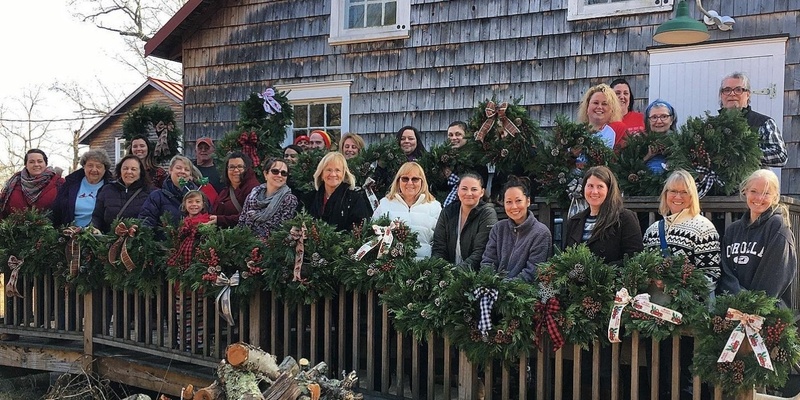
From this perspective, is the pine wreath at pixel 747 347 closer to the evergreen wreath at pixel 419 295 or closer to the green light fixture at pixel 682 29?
the evergreen wreath at pixel 419 295

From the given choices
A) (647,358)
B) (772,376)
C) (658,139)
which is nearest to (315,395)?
(647,358)

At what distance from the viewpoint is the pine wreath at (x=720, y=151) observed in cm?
438

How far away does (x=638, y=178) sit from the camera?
4797 millimetres

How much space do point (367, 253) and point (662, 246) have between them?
1.70m

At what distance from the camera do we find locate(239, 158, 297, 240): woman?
5.26 meters

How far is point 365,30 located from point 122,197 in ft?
12.1

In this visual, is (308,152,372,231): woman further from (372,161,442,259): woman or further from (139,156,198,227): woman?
(139,156,198,227): woman

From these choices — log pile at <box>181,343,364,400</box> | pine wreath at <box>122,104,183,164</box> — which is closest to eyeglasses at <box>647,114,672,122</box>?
log pile at <box>181,343,364,400</box>

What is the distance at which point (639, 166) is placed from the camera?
4.84 metres

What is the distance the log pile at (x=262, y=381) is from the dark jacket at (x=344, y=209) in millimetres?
1093

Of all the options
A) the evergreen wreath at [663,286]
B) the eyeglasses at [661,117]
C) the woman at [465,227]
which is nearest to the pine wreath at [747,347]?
the evergreen wreath at [663,286]

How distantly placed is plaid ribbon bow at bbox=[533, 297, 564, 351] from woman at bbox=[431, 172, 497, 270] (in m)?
0.62

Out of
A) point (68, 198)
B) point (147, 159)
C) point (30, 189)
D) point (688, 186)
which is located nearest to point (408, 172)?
point (688, 186)

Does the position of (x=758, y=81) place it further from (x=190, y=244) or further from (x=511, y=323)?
(x=190, y=244)
